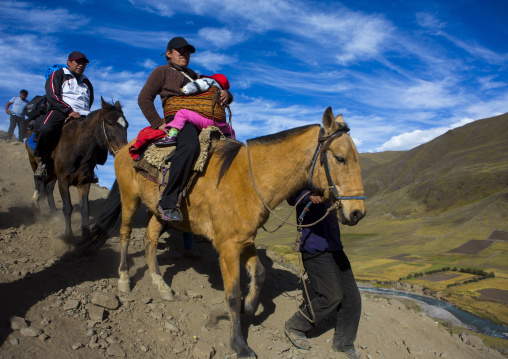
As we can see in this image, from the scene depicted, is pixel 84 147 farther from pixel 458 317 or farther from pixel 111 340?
pixel 458 317

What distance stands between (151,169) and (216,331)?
2518 mm

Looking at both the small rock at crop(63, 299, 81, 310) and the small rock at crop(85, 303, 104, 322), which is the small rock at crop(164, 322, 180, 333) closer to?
the small rock at crop(85, 303, 104, 322)

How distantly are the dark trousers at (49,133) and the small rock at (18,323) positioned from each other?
15.2 feet

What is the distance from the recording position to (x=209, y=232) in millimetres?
4312

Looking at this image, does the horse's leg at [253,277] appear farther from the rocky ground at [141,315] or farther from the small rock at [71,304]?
the small rock at [71,304]

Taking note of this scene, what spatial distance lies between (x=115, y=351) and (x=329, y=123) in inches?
140

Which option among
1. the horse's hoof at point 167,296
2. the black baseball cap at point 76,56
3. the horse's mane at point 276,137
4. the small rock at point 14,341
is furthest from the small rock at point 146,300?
the black baseball cap at point 76,56

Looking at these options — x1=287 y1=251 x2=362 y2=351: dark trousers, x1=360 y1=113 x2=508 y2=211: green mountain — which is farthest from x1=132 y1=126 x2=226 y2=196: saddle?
x1=360 y1=113 x2=508 y2=211: green mountain

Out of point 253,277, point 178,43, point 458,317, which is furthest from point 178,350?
point 458,317

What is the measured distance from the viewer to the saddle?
170 inches

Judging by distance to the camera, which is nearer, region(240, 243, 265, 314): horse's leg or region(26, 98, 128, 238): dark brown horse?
region(240, 243, 265, 314): horse's leg

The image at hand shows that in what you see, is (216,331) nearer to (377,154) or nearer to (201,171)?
(201,171)

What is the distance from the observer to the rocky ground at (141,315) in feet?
11.9

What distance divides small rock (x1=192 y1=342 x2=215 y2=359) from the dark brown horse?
3726 millimetres
